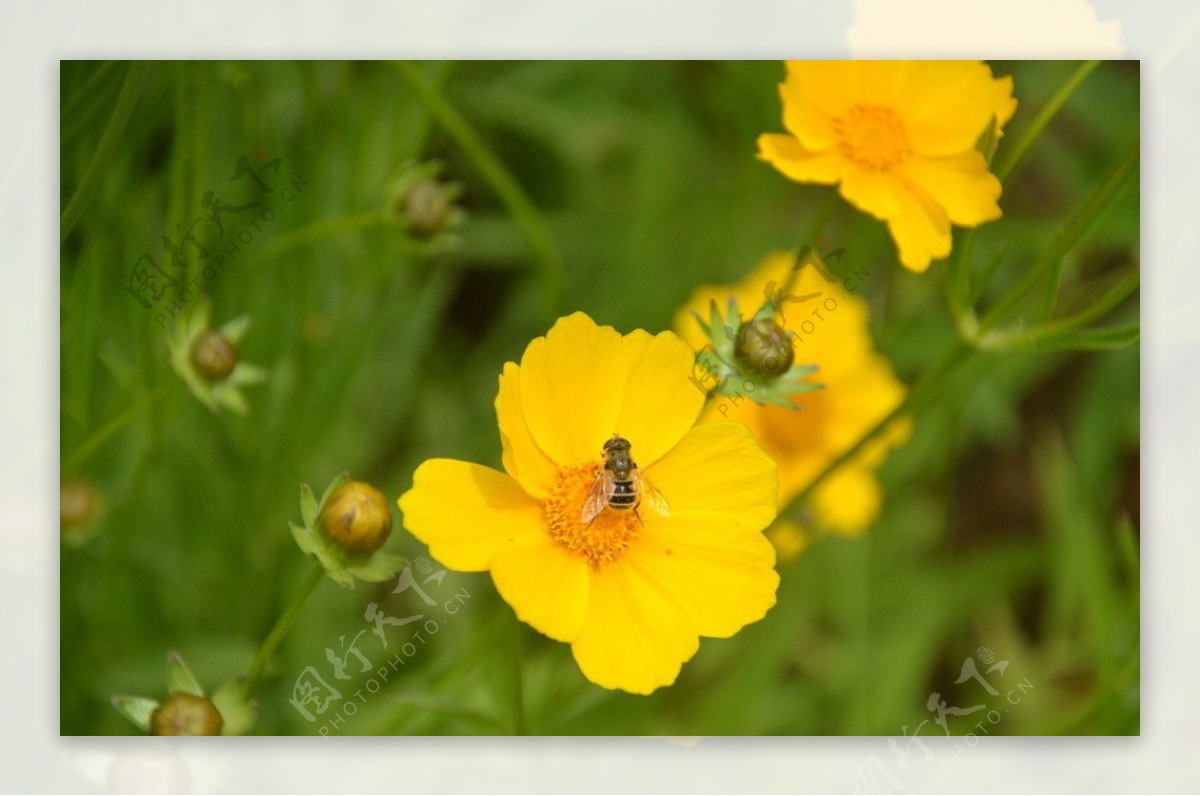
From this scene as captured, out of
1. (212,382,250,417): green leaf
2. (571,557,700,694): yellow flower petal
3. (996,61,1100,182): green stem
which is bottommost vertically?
(571,557,700,694): yellow flower petal

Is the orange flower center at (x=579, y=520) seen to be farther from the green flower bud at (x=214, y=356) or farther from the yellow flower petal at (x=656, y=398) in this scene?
the green flower bud at (x=214, y=356)

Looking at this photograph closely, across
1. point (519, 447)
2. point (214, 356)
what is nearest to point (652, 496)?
point (519, 447)

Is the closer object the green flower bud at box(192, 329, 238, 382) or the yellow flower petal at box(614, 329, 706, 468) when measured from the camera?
the yellow flower petal at box(614, 329, 706, 468)

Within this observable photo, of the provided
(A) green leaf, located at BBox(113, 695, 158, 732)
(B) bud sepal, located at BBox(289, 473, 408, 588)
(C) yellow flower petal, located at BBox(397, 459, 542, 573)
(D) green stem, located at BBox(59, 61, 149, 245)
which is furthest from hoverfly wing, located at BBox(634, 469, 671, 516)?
(D) green stem, located at BBox(59, 61, 149, 245)

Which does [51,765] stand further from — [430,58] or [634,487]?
[430,58]

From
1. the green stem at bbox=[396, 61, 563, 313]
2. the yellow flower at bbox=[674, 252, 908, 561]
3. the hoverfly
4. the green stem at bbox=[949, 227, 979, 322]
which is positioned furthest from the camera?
the yellow flower at bbox=[674, 252, 908, 561]

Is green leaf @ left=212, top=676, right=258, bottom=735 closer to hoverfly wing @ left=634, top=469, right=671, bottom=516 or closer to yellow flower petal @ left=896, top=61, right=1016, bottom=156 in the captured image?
hoverfly wing @ left=634, top=469, right=671, bottom=516
